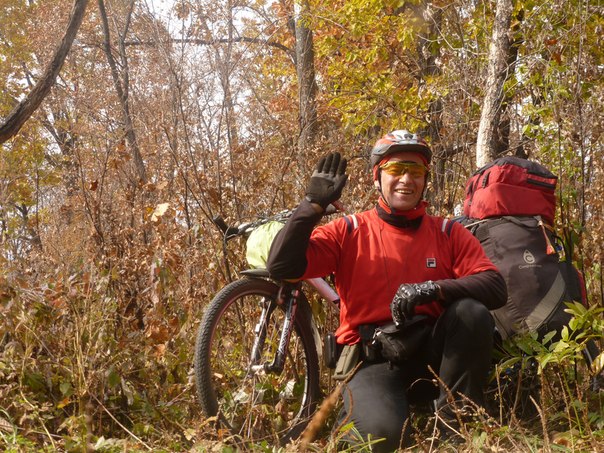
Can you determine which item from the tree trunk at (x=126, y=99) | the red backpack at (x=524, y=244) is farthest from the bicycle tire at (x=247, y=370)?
the tree trunk at (x=126, y=99)

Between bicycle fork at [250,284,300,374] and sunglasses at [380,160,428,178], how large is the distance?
0.82 m

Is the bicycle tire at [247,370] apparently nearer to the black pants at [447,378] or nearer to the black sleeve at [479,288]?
the black pants at [447,378]

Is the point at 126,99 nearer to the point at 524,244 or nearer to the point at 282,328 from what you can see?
the point at 282,328

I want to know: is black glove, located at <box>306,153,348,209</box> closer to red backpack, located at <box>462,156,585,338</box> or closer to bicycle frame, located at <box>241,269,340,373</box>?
bicycle frame, located at <box>241,269,340,373</box>

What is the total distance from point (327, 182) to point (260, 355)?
1.09 metres

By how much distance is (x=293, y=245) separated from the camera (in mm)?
3609

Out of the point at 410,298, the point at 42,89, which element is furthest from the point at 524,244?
the point at 42,89

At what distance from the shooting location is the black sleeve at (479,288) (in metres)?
3.56

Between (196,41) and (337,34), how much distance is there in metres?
10.8

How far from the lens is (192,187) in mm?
5180

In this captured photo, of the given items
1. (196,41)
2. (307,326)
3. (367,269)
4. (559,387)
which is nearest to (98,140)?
(196,41)

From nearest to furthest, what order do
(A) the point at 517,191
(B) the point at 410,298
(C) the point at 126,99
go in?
(B) the point at 410,298 < (A) the point at 517,191 < (C) the point at 126,99

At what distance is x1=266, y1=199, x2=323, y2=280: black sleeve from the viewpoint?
3568 millimetres

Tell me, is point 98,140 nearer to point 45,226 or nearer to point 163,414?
point 163,414
